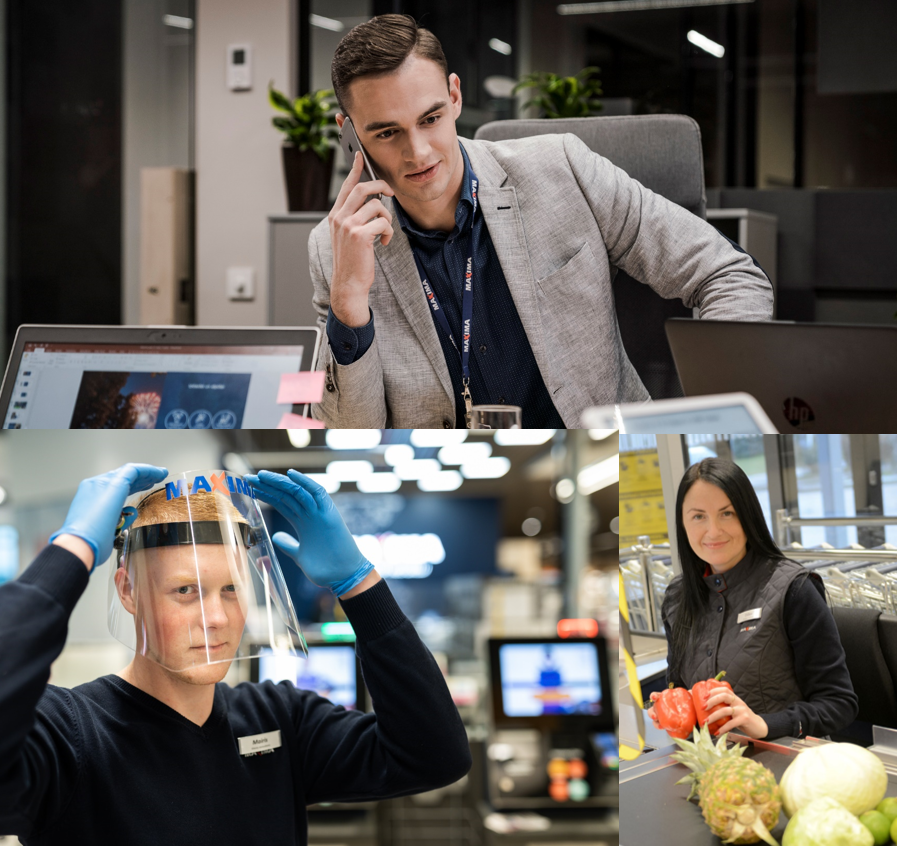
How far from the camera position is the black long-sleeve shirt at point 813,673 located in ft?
2.33

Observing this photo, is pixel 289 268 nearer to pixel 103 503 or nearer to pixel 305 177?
pixel 305 177

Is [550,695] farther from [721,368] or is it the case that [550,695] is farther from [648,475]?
[648,475]

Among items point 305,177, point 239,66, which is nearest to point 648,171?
point 305,177

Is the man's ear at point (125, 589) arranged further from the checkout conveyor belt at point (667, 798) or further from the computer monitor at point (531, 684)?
the computer monitor at point (531, 684)

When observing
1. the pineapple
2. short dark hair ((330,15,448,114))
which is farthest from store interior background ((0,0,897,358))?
the pineapple

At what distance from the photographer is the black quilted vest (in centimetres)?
72

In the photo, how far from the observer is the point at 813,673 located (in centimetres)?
72

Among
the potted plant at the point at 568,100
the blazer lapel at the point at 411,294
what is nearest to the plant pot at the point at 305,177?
the potted plant at the point at 568,100

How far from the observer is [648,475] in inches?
28.3

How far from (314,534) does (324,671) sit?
18cm

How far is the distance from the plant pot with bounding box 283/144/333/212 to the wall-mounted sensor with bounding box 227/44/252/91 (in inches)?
17.5

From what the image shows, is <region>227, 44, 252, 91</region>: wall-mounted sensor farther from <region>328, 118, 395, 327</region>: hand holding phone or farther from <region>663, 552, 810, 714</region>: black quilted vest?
<region>663, 552, 810, 714</region>: black quilted vest

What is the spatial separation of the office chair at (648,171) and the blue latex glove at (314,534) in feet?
3.92

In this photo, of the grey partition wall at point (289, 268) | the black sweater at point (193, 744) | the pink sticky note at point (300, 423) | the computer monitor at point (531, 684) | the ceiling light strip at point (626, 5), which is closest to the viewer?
the black sweater at point (193, 744)
